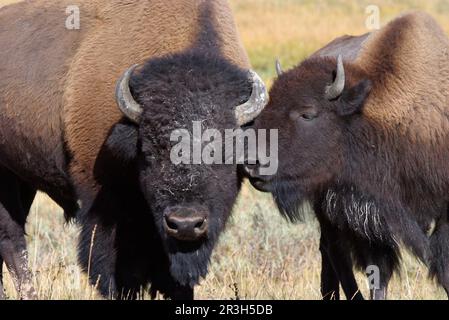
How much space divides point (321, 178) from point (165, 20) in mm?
1648

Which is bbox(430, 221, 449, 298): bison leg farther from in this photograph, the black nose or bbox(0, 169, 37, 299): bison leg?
bbox(0, 169, 37, 299): bison leg

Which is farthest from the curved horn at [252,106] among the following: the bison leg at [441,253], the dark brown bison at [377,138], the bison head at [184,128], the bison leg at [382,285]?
the bison leg at [382,285]

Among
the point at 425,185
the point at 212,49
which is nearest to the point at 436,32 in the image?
the point at 425,185

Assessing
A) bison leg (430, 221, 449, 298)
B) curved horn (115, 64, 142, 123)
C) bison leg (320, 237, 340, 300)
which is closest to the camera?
curved horn (115, 64, 142, 123)

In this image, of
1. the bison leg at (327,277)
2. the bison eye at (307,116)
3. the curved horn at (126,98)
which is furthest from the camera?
the bison leg at (327,277)

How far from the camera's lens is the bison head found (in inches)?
226

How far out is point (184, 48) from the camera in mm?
6516

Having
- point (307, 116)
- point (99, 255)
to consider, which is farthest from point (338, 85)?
point (99, 255)

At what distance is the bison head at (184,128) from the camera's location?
18.8ft

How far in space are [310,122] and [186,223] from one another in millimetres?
1674

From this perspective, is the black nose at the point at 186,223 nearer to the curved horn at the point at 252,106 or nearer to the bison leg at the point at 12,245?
the curved horn at the point at 252,106

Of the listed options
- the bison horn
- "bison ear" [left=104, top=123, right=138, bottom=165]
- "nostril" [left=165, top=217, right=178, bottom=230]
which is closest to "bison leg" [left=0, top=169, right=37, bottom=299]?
"bison ear" [left=104, top=123, right=138, bottom=165]

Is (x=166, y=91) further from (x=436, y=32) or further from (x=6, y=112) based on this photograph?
(x=436, y=32)

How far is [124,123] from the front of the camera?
6219mm
